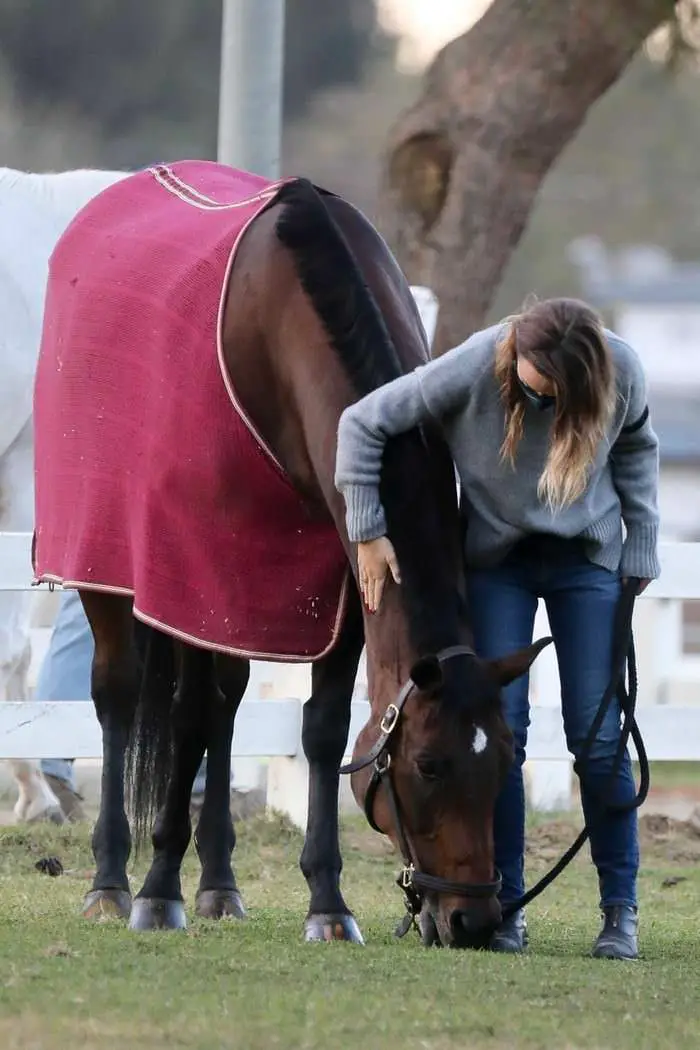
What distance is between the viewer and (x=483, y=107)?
9656mm

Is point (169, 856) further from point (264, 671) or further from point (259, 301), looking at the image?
point (264, 671)

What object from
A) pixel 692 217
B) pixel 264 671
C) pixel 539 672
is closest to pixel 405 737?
pixel 264 671

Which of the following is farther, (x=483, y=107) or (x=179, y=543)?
(x=483, y=107)

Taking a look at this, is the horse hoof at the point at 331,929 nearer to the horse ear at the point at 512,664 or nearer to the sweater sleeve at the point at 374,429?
the horse ear at the point at 512,664

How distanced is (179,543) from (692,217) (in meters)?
38.3

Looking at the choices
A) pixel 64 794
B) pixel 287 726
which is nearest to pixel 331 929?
pixel 287 726

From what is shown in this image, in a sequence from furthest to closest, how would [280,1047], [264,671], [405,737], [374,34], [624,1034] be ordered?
[374,34] < [264,671] < [405,737] < [624,1034] < [280,1047]

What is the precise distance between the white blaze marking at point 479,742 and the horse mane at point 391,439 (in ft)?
0.69

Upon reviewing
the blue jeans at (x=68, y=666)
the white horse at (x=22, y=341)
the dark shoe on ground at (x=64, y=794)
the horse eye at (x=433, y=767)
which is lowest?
the dark shoe on ground at (x=64, y=794)

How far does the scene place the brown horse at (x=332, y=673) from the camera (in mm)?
4359

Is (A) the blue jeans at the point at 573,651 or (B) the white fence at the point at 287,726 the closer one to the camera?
(A) the blue jeans at the point at 573,651

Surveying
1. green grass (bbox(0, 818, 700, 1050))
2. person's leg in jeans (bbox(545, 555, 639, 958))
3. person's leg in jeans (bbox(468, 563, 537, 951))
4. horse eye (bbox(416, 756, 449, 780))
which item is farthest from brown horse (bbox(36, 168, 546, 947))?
person's leg in jeans (bbox(545, 555, 639, 958))

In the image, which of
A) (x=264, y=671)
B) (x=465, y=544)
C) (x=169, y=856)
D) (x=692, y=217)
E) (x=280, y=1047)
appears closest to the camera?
(x=280, y=1047)

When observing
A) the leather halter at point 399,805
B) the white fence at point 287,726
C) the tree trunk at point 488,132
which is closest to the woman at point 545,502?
the leather halter at point 399,805
